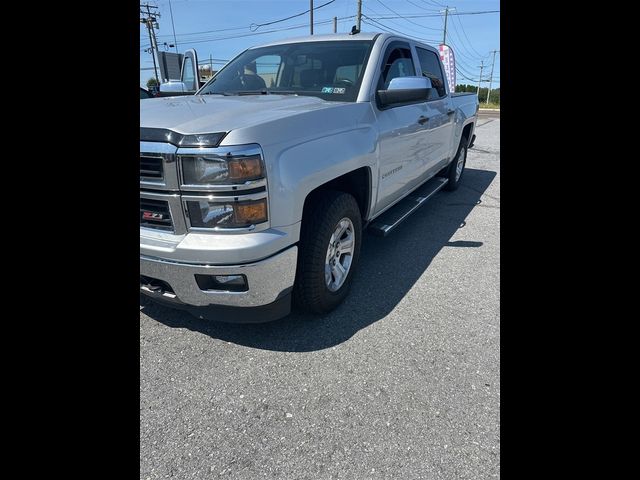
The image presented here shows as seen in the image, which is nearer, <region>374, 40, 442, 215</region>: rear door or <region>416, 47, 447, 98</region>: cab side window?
<region>374, 40, 442, 215</region>: rear door

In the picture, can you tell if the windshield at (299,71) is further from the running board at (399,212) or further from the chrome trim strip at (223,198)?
the chrome trim strip at (223,198)

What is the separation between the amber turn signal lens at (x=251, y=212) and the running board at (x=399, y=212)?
154cm

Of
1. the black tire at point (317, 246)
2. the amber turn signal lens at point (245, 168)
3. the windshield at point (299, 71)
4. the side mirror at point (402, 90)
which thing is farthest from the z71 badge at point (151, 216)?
the side mirror at point (402, 90)

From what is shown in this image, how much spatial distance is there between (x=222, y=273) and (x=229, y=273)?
4 centimetres

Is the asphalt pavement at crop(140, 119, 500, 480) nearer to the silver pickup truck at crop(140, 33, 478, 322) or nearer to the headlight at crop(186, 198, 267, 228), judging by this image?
the silver pickup truck at crop(140, 33, 478, 322)

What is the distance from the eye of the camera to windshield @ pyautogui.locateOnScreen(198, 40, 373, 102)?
3133 mm

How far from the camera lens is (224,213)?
1960mm

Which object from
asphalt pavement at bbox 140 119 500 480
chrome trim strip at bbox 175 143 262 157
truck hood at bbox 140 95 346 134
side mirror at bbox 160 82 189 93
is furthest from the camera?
side mirror at bbox 160 82 189 93

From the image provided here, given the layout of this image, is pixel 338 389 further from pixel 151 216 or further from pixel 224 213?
pixel 151 216

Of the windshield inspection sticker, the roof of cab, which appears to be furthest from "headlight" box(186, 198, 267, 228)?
the roof of cab

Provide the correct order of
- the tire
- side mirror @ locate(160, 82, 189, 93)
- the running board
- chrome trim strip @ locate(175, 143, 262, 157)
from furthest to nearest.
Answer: the tire → side mirror @ locate(160, 82, 189, 93) → the running board → chrome trim strip @ locate(175, 143, 262, 157)

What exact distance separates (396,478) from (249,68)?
3.50m

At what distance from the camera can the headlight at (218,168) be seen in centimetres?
188
